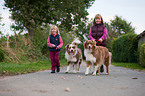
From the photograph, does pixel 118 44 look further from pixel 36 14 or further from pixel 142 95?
pixel 142 95

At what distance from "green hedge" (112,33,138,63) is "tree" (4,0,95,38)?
24.1ft

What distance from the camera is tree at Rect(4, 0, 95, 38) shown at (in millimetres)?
19078

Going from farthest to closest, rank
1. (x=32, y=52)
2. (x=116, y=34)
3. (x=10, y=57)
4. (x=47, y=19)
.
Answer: (x=116, y=34), (x=47, y=19), (x=32, y=52), (x=10, y=57)

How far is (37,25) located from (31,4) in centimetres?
214

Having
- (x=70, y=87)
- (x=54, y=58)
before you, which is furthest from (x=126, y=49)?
(x=70, y=87)

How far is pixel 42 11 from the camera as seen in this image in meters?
19.9

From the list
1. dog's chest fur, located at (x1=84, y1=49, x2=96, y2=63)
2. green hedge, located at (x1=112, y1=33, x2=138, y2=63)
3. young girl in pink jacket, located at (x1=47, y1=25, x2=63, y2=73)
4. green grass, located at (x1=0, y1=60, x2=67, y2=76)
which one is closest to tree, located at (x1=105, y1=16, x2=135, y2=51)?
green hedge, located at (x1=112, y1=33, x2=138, y2=63)

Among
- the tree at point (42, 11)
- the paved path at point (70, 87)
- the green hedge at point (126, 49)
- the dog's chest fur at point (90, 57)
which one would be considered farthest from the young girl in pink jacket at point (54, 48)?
the green hedge at point (126, 49)

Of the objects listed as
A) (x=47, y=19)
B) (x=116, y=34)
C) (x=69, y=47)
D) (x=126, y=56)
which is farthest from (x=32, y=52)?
(x=116, y=34)

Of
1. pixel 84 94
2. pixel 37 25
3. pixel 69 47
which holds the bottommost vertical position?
pixel 84 94

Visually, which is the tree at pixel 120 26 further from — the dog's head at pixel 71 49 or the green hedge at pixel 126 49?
the dog's head at pixel 71 49

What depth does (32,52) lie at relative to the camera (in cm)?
1730

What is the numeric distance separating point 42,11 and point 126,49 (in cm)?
1205

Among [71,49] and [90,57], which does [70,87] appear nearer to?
[90,57]
